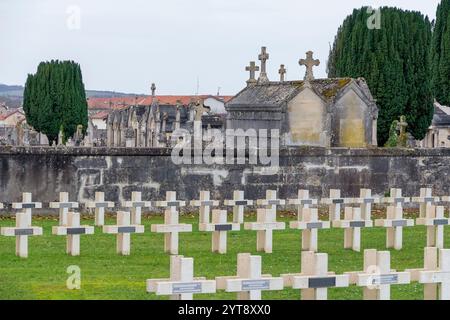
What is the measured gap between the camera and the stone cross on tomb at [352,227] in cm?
1920

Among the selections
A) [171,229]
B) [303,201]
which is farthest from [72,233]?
[303,201]

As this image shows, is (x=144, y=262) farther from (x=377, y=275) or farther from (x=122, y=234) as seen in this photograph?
(x=377, y=275)

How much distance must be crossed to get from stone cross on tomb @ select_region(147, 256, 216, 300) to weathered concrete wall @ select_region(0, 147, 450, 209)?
13.9m

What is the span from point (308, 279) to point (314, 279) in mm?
57

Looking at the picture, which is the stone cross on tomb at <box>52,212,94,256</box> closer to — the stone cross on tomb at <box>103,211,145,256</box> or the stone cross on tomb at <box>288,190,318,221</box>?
the stone cross on tomb at <box>103,211,145,256</box>

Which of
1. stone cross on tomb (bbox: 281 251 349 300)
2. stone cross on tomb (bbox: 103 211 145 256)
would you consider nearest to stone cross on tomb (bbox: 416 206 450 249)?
stone cross on tomb (bbox: 103 211 145 256)

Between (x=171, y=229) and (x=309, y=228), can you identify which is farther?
(x=309, y=228)

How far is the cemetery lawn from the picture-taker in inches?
549

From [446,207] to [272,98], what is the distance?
544cm

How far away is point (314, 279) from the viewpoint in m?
11.6

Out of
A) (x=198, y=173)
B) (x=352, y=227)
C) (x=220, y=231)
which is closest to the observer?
(x=220, y=231)

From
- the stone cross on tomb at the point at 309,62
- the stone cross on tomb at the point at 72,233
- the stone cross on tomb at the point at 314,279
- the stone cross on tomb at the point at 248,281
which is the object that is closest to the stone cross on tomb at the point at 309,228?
the stone cross on tomb at the point at 72,233
